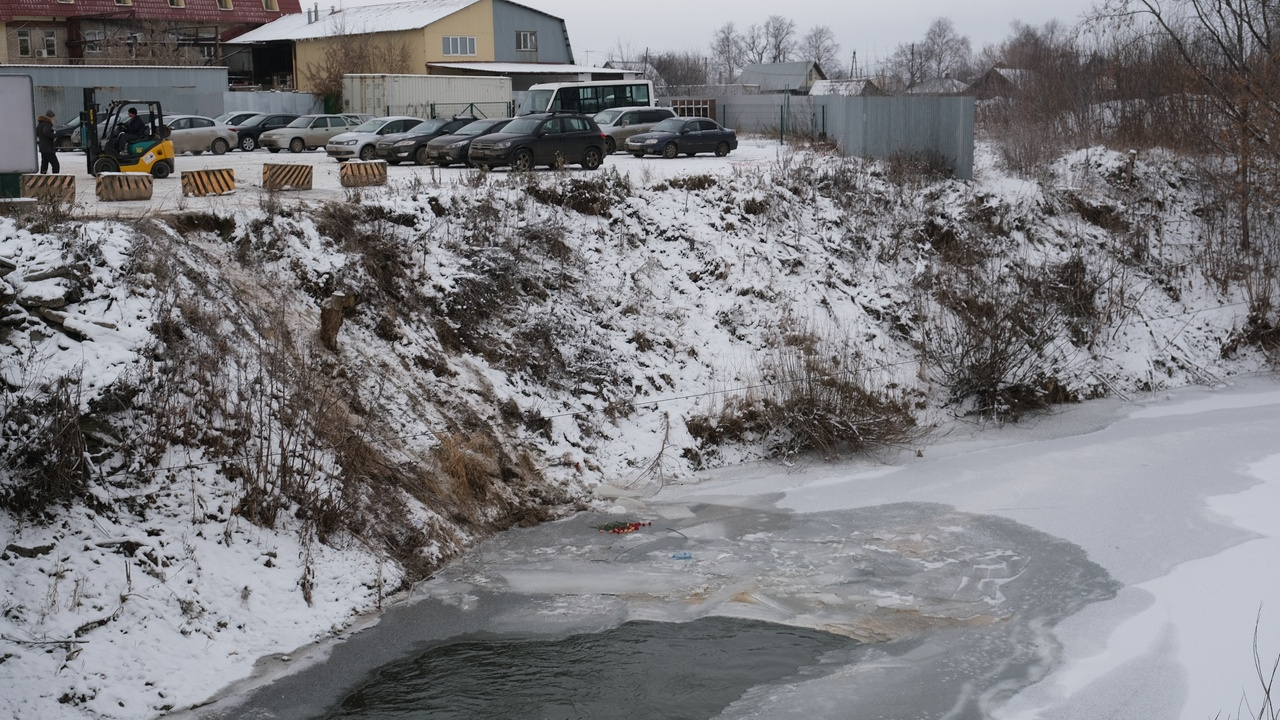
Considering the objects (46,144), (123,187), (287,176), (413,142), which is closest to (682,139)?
(413,142)

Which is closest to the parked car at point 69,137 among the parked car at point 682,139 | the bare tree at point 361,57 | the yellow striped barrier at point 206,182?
the parked car at point 682,139

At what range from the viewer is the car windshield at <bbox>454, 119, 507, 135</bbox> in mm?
25359

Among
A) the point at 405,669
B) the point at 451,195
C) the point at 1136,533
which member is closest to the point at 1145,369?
the point at 1136,533

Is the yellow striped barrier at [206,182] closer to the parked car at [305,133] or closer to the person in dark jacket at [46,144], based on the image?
the person in dark jacket at [46,144]

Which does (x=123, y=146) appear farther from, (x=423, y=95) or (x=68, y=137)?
(x=423, y=95)

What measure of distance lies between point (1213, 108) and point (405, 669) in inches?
929

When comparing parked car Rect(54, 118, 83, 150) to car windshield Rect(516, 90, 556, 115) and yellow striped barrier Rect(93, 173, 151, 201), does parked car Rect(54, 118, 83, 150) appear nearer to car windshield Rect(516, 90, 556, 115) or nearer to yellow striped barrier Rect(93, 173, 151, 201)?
car windshield Rect(516, 90, 556, 115)

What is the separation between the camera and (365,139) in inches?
1085

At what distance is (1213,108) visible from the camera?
25266 millimetres

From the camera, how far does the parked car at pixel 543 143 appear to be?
22.3m

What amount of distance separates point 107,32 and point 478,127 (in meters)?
34.7

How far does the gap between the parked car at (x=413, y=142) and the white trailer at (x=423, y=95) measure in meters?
12.6

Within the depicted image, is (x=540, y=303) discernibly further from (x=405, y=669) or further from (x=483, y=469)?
(x=405, y=669)

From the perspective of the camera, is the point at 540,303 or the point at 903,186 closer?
the point at 540,303
